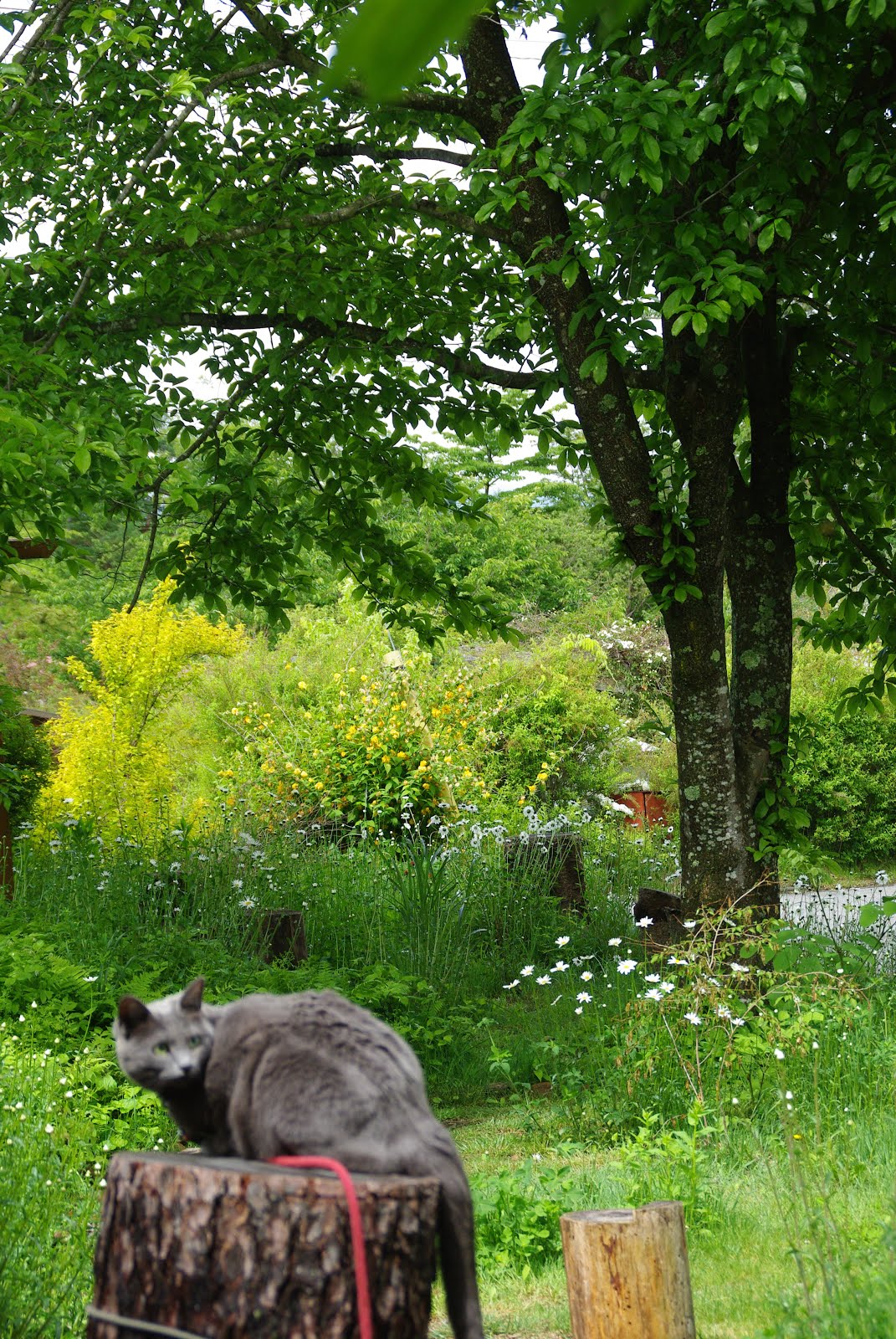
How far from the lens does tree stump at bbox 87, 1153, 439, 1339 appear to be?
5.98ft

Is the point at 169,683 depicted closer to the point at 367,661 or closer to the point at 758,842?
the point at 367,661

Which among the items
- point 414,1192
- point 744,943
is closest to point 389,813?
point 744,943

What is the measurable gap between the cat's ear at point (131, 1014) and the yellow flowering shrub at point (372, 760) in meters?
10.4

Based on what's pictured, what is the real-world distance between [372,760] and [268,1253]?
37.9 ft

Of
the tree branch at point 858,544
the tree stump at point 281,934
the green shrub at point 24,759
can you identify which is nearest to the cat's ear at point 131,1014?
the tree stump at point 281,934

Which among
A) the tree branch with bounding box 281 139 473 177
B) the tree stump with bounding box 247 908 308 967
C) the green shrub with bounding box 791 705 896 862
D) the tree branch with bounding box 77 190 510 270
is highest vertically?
the tree branch with bounding box 281 139 473 177

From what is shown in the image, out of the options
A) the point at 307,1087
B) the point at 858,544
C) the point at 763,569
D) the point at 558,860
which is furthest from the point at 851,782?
the point at 307,1087

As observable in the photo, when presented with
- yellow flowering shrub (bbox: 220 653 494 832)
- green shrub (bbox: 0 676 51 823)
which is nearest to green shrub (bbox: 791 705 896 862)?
yellow flowering shrub (bbox: 220 653 494 832)

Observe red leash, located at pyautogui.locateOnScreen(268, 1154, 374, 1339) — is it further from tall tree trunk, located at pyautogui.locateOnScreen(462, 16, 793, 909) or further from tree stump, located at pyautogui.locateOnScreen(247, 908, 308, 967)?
tree stump, located at pyautogui.locateOnScreen(247, 908, 308, 967)

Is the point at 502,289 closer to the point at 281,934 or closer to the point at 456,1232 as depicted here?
the point at 281,934

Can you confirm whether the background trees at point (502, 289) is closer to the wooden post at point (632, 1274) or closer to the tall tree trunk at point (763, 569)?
the tall tree trunk at point (763, 569)

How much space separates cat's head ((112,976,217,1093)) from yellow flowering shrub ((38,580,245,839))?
9.20 m

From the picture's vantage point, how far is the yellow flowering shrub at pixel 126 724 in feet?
Answer: 39.3

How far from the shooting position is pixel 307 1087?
1887 millimetres
